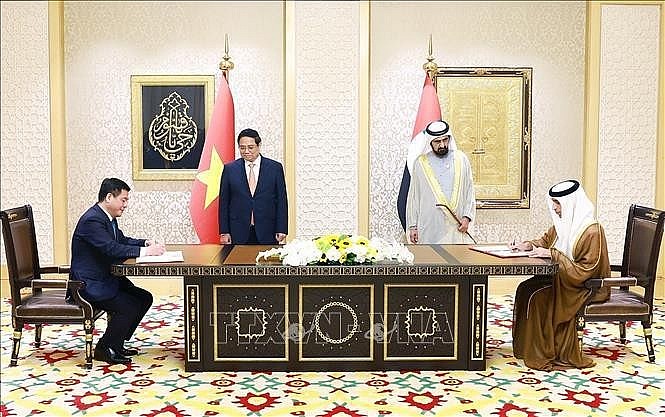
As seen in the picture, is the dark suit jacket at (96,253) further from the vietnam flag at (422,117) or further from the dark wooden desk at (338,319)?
the vietnam flag at (422,117)

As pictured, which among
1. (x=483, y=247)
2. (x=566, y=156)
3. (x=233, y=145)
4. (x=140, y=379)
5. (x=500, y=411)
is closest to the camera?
(x=500, y=411)

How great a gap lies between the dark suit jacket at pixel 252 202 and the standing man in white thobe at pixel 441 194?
1278 millimetres

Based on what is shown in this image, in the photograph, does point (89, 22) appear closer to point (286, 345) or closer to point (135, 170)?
point (135, 170)

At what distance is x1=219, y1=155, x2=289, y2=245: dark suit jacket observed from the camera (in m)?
7.20

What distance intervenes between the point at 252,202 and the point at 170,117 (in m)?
1.88

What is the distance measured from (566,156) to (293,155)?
9.42ft

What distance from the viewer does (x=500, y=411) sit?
15.8ft

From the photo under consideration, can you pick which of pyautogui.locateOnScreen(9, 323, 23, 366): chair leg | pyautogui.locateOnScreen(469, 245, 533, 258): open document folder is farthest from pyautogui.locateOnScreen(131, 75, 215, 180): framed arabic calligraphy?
pyautogui.locateOnScreen(469, 245, 533, 258): open document folder

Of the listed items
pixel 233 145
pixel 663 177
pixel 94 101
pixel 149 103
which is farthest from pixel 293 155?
pixel 663 177

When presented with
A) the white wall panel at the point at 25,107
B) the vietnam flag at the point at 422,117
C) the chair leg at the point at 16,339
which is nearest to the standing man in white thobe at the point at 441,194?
the vietnam flag at the point at 422,117

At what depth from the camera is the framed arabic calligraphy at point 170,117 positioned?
8539 mm

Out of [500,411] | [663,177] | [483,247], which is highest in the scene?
[663,177]

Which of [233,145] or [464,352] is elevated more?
[233,145]

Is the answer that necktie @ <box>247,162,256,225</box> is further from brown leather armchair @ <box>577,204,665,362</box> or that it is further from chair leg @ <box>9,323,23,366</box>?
brown leather armchair @ <box>577,204,665,362</box>
